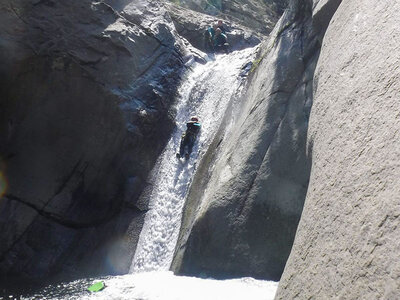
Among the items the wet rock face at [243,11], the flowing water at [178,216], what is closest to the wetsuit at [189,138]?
the flowing water at [178,216]

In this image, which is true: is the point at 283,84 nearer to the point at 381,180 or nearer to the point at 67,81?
the point at 381,180

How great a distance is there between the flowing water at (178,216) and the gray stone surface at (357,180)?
2.31 meters

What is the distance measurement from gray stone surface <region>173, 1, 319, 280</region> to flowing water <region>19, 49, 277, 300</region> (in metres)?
0.44

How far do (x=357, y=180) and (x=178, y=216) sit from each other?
7158mm

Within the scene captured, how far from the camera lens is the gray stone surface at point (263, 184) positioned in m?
7.24

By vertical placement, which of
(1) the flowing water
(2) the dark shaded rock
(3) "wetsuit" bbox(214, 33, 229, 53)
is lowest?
(1) the flowing water

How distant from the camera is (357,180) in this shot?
11.3 ft

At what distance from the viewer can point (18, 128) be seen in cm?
1201

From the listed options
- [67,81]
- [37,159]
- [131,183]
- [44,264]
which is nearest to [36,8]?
[67,81]

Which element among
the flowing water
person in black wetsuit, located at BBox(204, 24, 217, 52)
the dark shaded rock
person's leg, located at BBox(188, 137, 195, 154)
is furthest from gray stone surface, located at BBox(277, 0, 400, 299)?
the dark shaded rock

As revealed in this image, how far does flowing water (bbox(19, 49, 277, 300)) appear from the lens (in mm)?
6656

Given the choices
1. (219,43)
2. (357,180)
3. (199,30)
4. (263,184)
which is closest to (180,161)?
(263,184)

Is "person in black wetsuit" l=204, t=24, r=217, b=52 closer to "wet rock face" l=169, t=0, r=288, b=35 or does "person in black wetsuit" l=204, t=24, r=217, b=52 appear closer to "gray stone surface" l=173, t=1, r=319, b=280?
"wet rock face" l=169, t=0, r=288, b=35

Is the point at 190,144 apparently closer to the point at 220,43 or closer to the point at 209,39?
the point at 220,43
